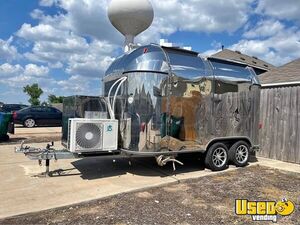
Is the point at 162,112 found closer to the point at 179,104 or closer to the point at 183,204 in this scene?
the point at 179,104

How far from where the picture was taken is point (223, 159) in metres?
8.61

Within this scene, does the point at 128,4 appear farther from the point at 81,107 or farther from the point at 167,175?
the point at 167,175

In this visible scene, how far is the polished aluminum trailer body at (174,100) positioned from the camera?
7273 millimetres

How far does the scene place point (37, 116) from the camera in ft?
70.7

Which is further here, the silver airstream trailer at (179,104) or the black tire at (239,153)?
the black tire at (239,153)

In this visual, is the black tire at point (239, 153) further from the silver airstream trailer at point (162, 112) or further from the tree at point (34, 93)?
the tree at point (34, 93)

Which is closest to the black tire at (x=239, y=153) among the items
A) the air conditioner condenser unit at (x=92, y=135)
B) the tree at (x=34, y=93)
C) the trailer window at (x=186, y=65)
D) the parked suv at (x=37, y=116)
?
the trailer window at (x=186, y=65)

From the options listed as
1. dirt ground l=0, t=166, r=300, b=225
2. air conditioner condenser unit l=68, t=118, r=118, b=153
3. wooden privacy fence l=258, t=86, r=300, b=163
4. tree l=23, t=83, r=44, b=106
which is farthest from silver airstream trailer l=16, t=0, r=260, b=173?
tree l=23, t=83, r=44, b=106

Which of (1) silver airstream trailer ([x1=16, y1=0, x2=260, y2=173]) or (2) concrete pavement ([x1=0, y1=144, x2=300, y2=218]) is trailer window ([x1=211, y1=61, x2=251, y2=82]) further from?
(2) concrete pavement ([x1=0, y1=144, x2=300, y2=218])

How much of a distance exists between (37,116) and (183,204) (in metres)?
18.1

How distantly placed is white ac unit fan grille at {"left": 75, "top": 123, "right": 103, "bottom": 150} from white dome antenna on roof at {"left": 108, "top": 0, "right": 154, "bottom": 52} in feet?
17.0

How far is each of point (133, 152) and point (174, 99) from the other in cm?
162

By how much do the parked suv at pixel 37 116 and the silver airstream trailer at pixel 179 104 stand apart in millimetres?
14174

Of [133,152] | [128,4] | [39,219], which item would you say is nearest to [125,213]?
[39,219]
